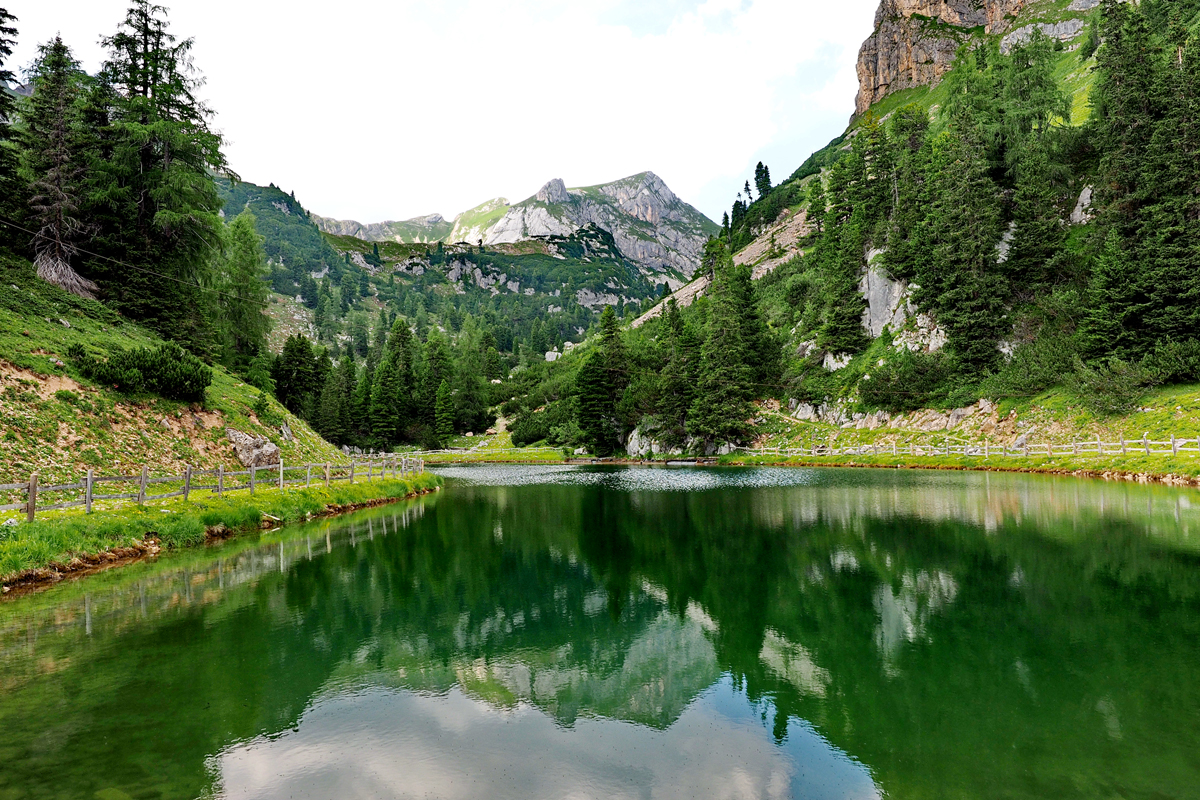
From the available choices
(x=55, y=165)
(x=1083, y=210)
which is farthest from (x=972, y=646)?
(x=1083, y=210)

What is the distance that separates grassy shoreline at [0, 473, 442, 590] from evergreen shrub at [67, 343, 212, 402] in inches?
323

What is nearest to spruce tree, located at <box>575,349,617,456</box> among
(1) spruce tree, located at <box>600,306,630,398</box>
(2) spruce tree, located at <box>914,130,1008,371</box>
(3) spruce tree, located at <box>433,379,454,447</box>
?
(1) spruce tree, located at <box>600,306,630,398</box>

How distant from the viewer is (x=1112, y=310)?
43719mm

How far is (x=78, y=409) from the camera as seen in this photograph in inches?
1013

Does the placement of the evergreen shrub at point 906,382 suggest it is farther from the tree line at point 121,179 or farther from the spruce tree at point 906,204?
the tree line at point 121,179

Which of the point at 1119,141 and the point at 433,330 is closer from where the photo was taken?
the point at 1119,141

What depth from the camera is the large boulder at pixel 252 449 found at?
32156 mm

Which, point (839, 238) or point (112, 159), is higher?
point (839, 238)

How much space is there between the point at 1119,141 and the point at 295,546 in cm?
7215

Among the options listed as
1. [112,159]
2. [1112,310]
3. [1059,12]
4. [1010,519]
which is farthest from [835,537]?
[1059,12]

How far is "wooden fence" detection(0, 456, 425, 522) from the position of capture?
18672 mm

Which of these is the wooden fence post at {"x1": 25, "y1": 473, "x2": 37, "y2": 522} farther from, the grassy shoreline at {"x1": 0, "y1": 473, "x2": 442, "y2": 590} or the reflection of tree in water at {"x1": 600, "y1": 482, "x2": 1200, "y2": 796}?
the reflection of tree in water at {"x1": 600, "y1": 482, "x2": 1200, "y2": 796}

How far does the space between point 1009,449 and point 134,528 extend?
5530 centimetres

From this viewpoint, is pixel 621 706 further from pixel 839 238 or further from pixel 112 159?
pixel 839 238
